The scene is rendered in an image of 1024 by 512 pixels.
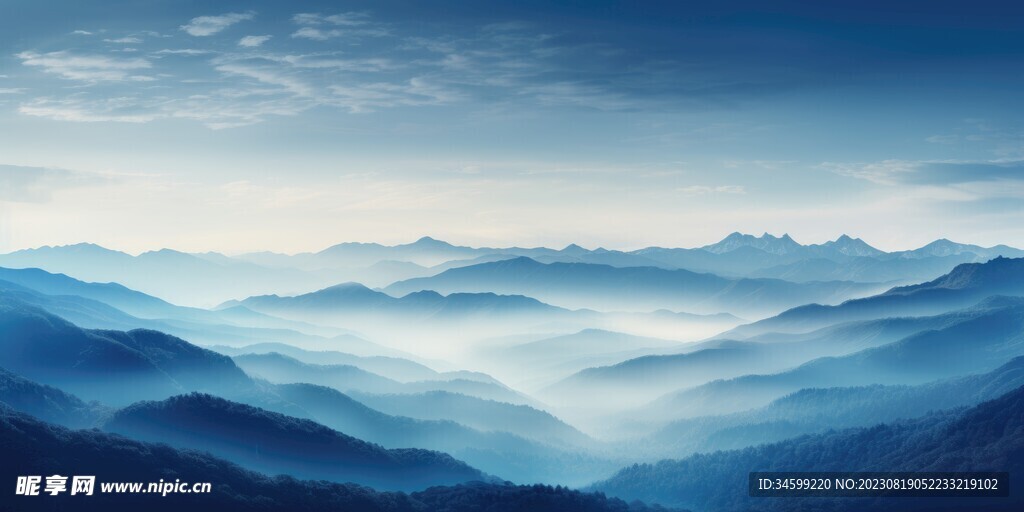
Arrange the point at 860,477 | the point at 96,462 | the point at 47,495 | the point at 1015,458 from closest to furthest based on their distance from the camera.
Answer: the point at 47,495 < the point at 96,462 < the point at 1015,458 < the point at 860,477

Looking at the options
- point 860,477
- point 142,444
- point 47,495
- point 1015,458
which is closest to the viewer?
point 47,495

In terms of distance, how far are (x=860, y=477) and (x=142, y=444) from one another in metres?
140

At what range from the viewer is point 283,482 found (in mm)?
149375

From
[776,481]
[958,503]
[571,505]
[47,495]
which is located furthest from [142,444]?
[958,503]

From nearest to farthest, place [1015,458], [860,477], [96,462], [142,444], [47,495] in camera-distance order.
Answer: [47,495] → [96,462] → [142,444] → [1015,458] → [860,477]

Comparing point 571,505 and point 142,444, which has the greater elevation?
point 142,444

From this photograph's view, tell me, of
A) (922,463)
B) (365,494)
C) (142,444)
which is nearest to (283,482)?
(365,494)

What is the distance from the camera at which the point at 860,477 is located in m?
184

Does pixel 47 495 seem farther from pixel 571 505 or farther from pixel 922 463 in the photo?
pixel 922 463

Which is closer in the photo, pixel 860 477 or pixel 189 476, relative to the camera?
pixel 189 476

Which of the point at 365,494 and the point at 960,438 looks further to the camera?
the point at 960,438

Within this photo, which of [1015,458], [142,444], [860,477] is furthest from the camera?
[860,477]

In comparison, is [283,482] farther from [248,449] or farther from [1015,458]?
[1015,458]

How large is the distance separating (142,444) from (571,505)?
75654mm
